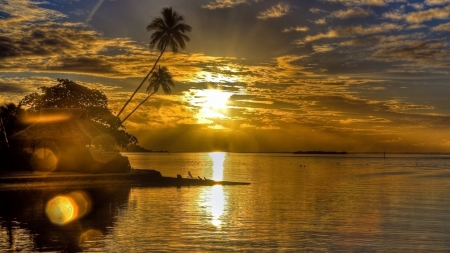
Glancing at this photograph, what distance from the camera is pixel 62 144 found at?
169 ft

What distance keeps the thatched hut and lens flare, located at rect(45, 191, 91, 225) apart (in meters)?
10.2

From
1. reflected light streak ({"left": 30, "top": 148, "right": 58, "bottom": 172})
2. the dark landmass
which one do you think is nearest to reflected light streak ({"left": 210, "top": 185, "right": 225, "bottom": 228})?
the dark landmass

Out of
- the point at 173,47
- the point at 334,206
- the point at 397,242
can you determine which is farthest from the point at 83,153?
the point at 397,242

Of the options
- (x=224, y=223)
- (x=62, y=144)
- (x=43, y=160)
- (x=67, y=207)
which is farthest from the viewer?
(x=43, y=160)

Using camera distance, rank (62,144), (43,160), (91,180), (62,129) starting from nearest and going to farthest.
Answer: (91,180) → (62,129) → (62,144) → (43,160)

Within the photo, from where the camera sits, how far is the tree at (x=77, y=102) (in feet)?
221

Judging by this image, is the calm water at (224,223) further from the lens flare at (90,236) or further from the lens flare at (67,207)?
the lens flare at (67,207)

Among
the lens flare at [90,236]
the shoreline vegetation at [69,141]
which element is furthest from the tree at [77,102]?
the lens flare at [90,236]

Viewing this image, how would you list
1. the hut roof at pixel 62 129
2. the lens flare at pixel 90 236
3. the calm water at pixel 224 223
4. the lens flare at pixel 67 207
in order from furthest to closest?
1. the hut roof at pixel 62 129
2. the lens flare at pixel 67 207
3. the lens flare at pixel 90 236
4. the calm water at pixel 224 223

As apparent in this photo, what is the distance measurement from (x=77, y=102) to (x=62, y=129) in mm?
17470

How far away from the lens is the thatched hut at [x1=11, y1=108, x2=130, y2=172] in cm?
5062

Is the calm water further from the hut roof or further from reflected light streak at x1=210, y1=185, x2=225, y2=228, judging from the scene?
the hut roof

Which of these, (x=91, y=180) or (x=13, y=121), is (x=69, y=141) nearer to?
(x=91, y=180)

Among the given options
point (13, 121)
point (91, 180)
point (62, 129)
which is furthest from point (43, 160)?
point (13, 121)
